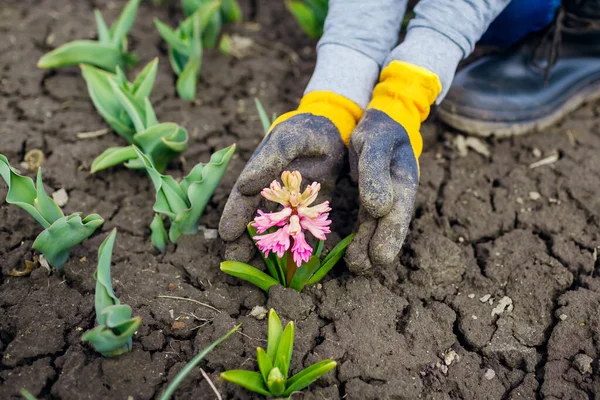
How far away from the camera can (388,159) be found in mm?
1860

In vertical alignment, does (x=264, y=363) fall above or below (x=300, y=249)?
below

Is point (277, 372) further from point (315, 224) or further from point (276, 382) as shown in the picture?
point (315, 224)

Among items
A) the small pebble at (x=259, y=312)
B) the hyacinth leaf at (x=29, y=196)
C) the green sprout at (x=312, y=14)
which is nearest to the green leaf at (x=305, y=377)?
the small pebble at (x=259, y=312)

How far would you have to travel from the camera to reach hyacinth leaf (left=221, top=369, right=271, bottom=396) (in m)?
1.58

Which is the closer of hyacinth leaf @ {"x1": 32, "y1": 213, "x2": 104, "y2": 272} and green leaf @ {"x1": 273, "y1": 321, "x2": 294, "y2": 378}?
green leaf @ {"x1": 273, "y1": 321, "x2": 294, "y2": 378}

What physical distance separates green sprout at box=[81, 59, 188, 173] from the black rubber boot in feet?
4.14

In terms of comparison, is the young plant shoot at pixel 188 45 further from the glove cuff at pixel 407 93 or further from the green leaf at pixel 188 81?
the glove cuff at pixel 407 93

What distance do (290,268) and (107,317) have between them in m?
0.60

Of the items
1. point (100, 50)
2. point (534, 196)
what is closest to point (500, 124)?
point (534, 196)

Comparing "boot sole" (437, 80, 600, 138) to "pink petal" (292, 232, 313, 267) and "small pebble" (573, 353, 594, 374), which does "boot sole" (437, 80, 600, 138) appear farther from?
"pink petal" (292, 232, 313, 267)

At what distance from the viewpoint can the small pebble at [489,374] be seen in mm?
1842

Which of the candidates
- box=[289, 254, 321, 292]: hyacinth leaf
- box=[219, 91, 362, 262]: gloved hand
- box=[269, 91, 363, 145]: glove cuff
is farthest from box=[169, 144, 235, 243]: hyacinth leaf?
box=[289, 254, 321, 292]: hyacinth leaf

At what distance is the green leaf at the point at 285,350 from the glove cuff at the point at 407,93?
2.81 feet

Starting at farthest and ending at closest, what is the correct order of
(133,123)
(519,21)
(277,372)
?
(519,21) < (133,123) < (277,372)
